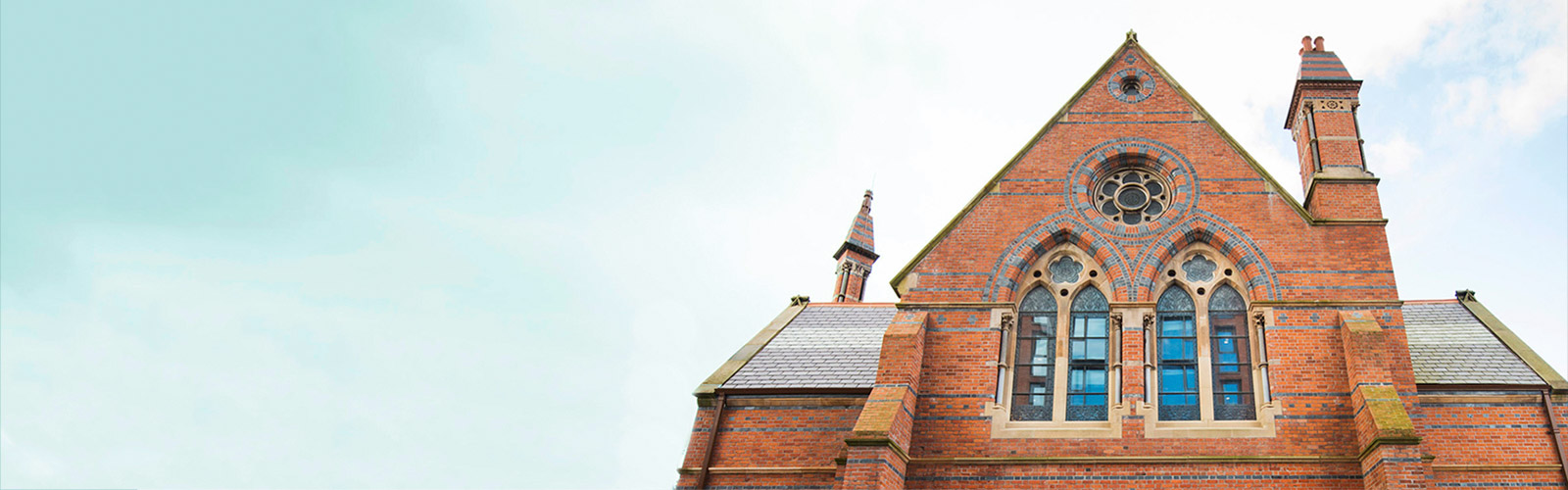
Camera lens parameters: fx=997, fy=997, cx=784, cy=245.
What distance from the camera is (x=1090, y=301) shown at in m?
15.0

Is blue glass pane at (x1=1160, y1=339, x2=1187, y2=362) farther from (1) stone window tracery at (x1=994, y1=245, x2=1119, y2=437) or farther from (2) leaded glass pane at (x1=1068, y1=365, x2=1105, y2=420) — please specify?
(2) leaded glass pane at (x1=1068, y1=365, x2=1105, y2=420)

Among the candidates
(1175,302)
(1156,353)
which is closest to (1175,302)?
(1175,302)

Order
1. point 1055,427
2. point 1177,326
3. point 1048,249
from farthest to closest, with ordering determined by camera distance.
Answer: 1. point 1048,249
2. point 1177,326
3. point 1055,427

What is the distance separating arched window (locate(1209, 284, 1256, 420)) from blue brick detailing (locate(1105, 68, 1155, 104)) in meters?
3.72

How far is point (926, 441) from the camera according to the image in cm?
1388

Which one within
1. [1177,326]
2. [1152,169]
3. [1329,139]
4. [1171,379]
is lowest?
[1171,379]

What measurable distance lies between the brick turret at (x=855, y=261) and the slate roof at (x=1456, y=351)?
16.2 metres

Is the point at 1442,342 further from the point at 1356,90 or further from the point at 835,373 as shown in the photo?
the point at 835,373

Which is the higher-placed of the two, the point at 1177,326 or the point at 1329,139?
the point at 1329,139

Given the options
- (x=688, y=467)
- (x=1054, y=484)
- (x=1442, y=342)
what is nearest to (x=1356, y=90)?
(x=1442, y=342)

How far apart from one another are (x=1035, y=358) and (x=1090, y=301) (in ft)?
4.21

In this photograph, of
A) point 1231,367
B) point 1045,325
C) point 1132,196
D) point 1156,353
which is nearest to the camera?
point 1231,367

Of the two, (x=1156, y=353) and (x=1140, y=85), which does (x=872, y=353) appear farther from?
(x=1140, y=85)

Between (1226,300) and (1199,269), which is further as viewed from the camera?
(1199,269)
